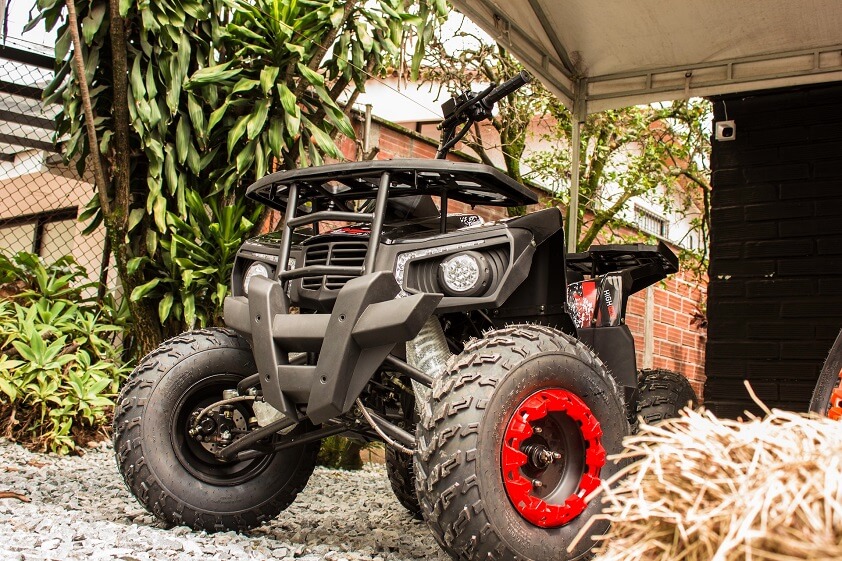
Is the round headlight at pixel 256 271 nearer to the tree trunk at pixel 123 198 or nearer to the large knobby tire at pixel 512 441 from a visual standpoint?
the large knobby tire at pixel 512 441

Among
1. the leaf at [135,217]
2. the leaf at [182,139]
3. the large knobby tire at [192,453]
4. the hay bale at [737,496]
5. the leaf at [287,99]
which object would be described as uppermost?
the leaf at [287,99]

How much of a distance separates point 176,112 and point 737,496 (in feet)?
15.5

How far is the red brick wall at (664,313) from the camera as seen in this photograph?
6887 millimetres

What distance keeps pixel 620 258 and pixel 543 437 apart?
149 centimetres

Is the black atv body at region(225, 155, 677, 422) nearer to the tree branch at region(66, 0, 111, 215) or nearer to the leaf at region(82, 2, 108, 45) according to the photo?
the tree branch at region(66, 0, 111, 215)

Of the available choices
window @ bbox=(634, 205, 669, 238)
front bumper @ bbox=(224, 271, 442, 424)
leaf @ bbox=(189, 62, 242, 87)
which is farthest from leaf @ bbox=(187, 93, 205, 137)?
window @ bbox=(634, 205, 669, 238)

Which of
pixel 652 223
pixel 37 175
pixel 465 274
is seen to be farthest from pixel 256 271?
pixel 652 223

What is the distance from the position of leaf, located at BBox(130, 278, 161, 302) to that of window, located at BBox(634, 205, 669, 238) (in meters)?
7.24

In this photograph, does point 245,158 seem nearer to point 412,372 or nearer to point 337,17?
point 337,17

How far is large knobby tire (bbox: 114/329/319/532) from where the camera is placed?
266 cm

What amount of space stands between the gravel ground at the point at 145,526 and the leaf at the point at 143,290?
97cm

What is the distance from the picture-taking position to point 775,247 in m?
5.15

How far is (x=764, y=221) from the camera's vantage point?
5.21 meters

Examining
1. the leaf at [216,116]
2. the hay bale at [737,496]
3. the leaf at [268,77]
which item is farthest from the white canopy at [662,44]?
the hay bale at [737,496]
